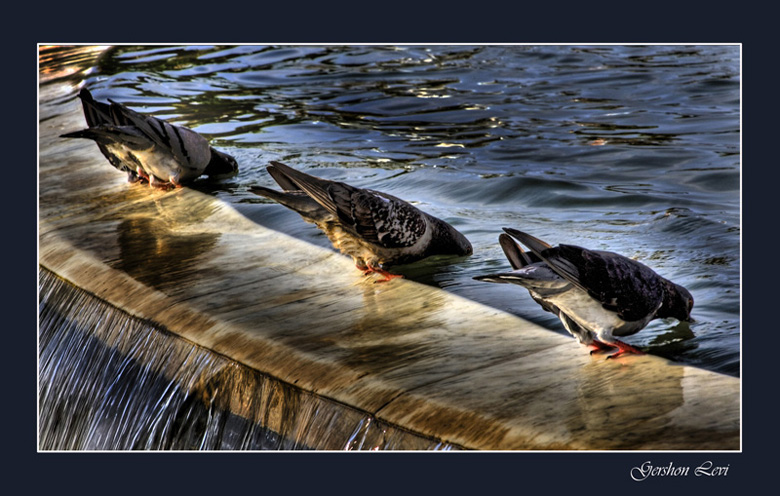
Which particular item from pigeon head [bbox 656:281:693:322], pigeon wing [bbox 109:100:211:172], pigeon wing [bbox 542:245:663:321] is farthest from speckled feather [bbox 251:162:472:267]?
pigeon wing [bbox 109:100:211:172]

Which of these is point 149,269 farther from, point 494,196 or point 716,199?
point 716,199

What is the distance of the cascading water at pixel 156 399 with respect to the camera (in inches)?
182

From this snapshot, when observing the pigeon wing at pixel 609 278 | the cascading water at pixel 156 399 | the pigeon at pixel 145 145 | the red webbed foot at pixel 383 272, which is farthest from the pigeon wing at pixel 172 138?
the pigeon wing at pixel 609 278

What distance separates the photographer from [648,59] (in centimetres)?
790

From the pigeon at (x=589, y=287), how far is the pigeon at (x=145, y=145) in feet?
12.5

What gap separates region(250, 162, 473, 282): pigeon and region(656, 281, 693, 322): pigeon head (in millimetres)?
1672

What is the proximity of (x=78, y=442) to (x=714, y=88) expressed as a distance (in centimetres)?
574

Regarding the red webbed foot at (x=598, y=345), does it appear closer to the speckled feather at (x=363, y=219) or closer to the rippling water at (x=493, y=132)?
the rippling water at (x=493, y=132)

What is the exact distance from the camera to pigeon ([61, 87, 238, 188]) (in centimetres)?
755

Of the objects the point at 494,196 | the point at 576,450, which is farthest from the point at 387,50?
the point at 576,450

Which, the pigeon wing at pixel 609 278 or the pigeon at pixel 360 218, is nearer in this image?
the pigeon wing at pixel 609 278

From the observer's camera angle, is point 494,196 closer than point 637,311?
No

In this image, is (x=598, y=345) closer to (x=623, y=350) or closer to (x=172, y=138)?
(x=623, y=350)

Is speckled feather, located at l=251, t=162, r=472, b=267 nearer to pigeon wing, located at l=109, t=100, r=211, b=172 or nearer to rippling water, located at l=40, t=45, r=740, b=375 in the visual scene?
rippling water, located at l=40, t=45, r=740, b=375
